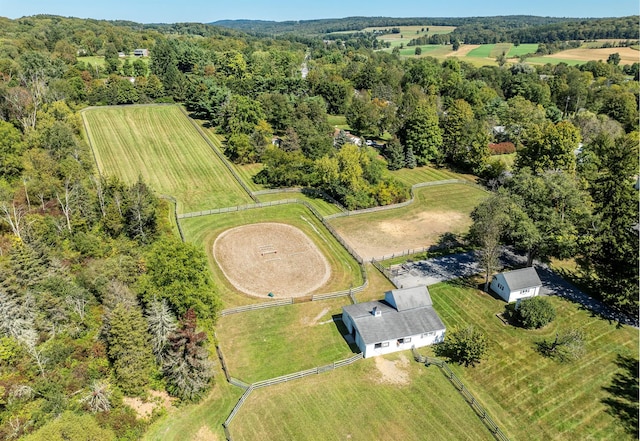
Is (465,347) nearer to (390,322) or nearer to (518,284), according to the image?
(390,322)

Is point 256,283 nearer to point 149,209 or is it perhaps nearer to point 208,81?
point 149,209

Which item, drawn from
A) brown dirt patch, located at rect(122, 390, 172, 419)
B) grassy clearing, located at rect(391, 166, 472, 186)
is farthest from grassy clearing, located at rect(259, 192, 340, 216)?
brown dirt patch, located at rect(122, 390, 172, 419)

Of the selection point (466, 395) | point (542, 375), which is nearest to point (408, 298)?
point (466, 395)

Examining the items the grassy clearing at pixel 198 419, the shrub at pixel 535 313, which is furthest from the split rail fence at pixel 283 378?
the shrub at pixel 535 313

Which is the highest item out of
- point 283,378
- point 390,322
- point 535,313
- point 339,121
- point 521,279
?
point 339,121

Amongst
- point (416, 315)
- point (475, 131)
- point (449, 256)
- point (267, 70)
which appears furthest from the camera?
point (267, 70)

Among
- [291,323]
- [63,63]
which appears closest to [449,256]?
[291,323]
